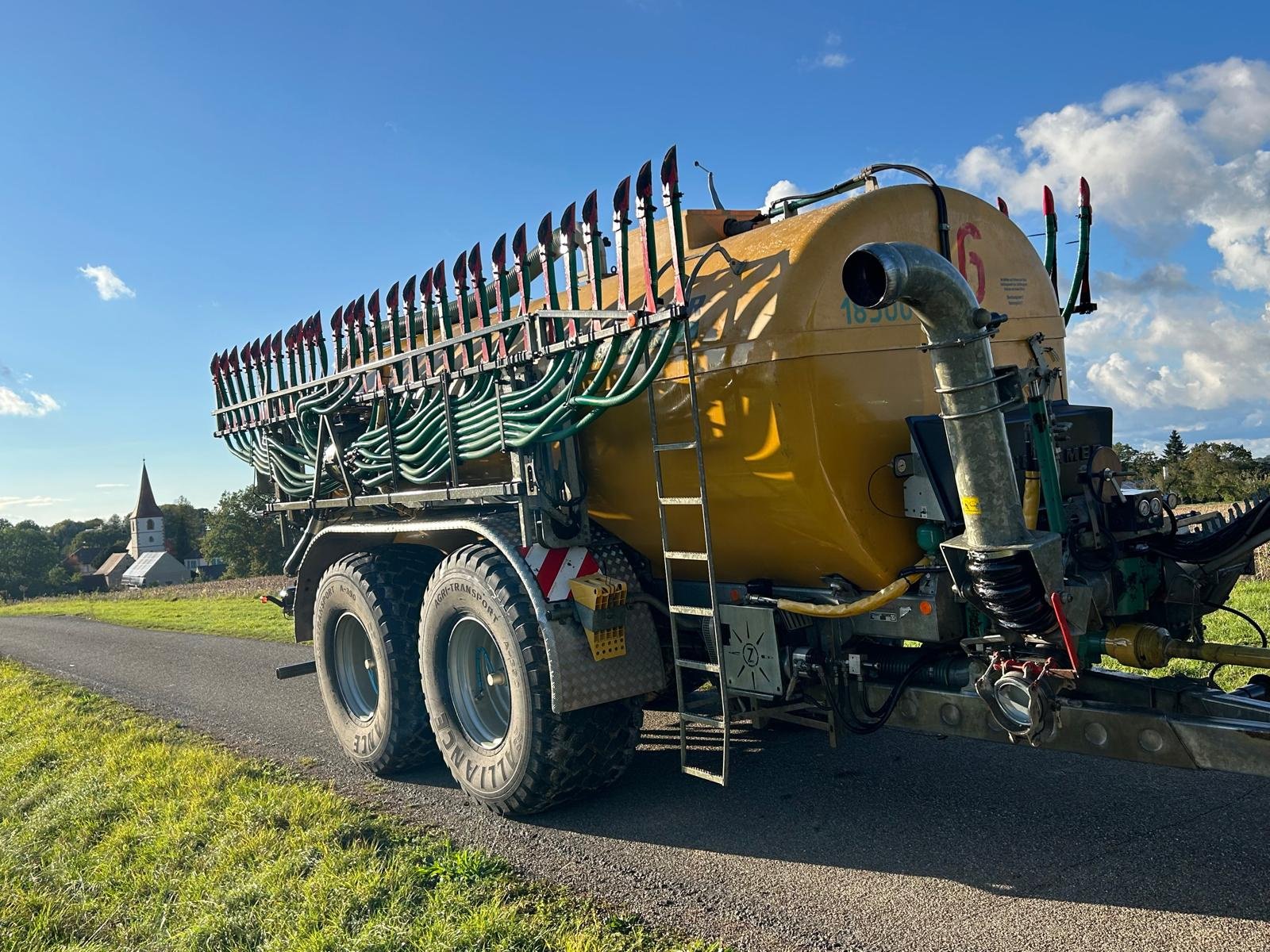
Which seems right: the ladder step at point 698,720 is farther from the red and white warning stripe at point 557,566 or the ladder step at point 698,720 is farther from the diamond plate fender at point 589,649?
the red and white warning stripe at point 557,566

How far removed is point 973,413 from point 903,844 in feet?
6.48

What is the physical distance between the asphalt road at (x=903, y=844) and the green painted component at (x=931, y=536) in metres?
1.27

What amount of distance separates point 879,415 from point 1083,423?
88 cm

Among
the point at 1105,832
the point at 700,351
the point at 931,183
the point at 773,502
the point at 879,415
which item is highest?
the point at 931,183

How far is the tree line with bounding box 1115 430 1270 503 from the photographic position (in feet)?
17.1

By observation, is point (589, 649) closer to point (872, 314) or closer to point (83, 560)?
point (872, 314)

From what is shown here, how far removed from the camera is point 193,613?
71.2 ft

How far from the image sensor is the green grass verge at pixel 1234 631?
607cm

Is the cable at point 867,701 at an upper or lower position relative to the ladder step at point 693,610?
lower

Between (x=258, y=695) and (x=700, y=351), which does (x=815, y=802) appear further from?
(x=258, y=695)

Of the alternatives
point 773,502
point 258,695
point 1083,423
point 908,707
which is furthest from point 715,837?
point 258,695

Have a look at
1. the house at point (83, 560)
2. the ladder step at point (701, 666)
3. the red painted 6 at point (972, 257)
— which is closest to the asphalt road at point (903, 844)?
the ladder step at point (701, 666)

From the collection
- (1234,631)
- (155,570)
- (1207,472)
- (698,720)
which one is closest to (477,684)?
(698,720)

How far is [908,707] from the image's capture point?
426 cm
